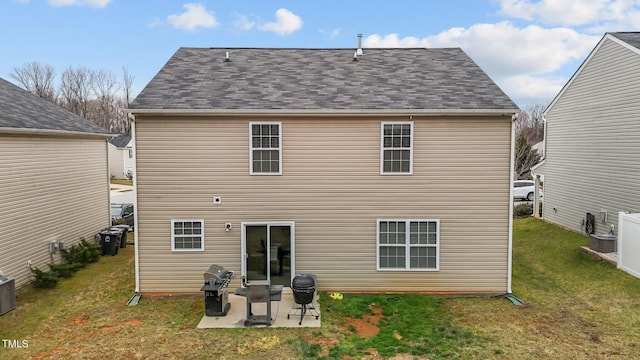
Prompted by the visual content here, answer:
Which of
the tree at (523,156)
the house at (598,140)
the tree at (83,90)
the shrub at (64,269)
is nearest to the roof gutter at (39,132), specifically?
the shrub at (64,269)

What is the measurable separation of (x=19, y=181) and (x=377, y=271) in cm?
965

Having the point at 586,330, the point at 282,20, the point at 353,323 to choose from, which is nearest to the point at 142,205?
the point at 353,323

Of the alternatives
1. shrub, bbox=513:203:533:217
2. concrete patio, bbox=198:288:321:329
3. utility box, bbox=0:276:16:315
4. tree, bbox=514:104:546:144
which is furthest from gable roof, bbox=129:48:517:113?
tree, bbox=514:104:546:144

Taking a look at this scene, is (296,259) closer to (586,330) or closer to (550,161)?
(586,330)

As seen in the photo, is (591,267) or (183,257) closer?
(183,257)

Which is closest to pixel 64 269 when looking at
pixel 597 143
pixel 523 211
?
pixel 597 143

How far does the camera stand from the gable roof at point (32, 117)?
10672 mm

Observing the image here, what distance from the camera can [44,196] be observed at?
11680 millimetres

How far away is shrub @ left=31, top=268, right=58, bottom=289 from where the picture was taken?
1045 centimetres

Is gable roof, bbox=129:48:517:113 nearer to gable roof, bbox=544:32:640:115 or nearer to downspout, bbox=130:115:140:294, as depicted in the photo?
downspout, bbox=130:115:140:294

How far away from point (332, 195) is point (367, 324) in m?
3.12

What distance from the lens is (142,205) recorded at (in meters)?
9.63

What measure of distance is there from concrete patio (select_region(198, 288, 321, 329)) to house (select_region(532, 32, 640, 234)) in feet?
37.8

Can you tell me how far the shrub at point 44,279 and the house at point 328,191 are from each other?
9.15 feet
